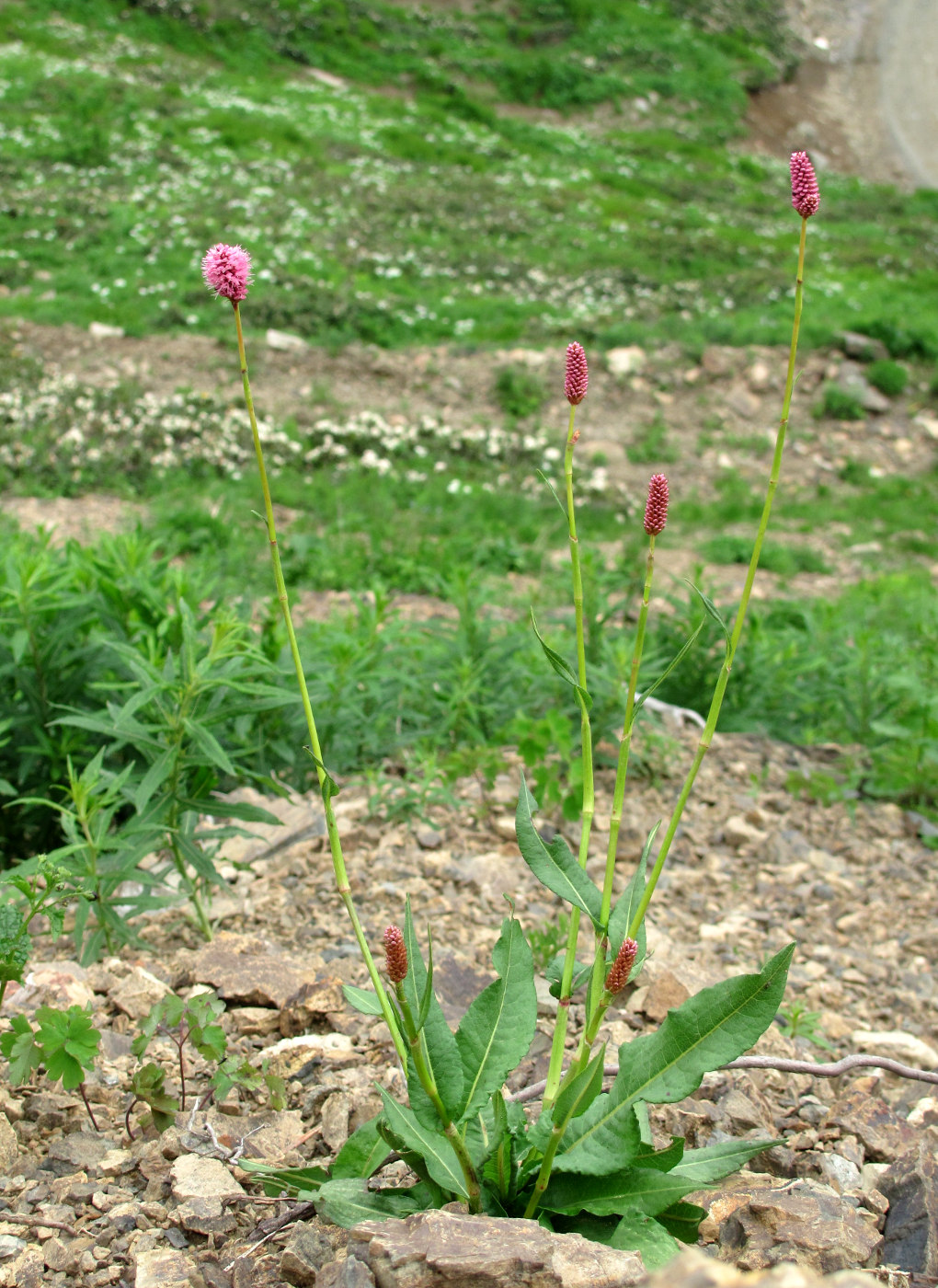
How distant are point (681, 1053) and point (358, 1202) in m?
0.50

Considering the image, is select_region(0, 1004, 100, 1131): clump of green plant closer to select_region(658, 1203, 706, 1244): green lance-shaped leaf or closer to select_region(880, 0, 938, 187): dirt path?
select_region(658, 1203, 706, 1244): green lance-shaped leaf

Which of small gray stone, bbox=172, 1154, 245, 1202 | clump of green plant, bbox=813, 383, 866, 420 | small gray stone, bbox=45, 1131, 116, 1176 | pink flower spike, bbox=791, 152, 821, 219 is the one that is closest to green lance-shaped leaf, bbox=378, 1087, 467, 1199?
small gray stone, bbox=172, 1154, 245, 1202

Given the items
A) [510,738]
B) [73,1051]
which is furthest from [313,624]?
[73,1051]

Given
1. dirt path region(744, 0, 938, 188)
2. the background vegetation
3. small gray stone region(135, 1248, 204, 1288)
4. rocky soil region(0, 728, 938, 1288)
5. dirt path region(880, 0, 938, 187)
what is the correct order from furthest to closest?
dirt path region(880, 0, 938, 187) → dirt path region(744, 0, 938, 188) → the background vegetation → rocky soil region(0, 728, 938, 1288) → small gray stone region(135, 1248, 204, 1288)

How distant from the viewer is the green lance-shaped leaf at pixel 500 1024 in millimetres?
1458

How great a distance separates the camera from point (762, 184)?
23.8 metres

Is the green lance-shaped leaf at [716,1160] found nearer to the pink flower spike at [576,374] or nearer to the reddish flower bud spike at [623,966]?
the reddish flower bud spike at [623,966]

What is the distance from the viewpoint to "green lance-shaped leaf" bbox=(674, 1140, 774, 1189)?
1.43 m

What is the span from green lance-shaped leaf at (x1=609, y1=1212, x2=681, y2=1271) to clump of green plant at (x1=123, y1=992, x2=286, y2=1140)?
29.6 inches

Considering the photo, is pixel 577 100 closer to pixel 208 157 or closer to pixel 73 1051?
pixel 208 157

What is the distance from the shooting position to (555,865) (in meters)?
1.45

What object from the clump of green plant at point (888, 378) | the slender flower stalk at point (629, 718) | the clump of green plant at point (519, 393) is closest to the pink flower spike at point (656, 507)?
the slender flower stalk at point (629, 718)

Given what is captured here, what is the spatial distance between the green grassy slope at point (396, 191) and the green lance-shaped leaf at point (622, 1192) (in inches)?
433

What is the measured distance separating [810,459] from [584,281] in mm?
4919
